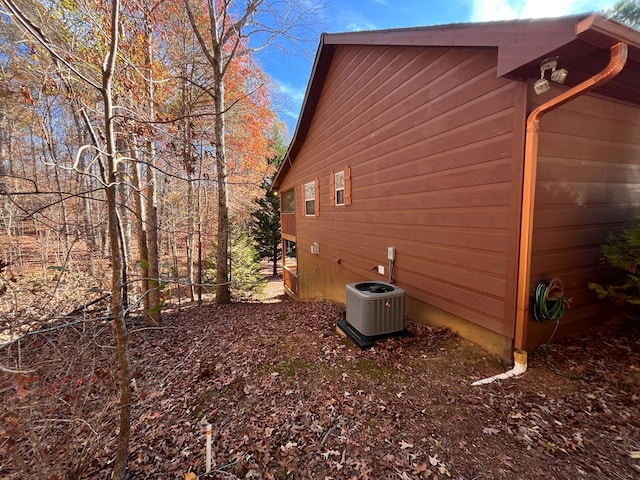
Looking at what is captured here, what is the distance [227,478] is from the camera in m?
1.98

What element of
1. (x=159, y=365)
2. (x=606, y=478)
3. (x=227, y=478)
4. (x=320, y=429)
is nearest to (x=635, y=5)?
(x=606, y=478)

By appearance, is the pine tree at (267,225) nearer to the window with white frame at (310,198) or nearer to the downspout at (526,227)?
the window with white frame at (310,198)

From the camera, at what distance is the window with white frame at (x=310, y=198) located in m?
8.65

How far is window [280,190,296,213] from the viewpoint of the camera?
1179cm

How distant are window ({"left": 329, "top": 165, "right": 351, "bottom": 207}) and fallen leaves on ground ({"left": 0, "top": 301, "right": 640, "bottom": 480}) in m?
3.54

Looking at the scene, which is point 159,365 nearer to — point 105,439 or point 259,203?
point 105,439

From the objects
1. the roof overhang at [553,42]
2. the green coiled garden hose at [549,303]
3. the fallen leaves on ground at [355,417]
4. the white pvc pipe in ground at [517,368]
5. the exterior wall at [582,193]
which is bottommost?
the fallen leaves on ground at [355,417]

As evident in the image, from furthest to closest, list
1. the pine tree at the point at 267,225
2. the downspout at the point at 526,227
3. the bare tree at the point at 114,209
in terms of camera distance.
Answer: the pine tree at the point at 267,225 → the downspout at the point at 526,227 → the bare tree at the point at 114,209

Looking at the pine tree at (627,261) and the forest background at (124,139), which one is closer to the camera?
the forest background at (124,139)

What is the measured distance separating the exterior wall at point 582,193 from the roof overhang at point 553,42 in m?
0.27

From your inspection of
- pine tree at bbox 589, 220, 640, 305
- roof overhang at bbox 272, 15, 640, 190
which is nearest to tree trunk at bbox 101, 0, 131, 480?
roof overhang at bbox 272, 15, 640, 190

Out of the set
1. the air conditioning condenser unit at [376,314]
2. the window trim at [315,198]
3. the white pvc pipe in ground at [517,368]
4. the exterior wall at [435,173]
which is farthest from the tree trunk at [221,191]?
the white pvc pipe in ground at [517,368]

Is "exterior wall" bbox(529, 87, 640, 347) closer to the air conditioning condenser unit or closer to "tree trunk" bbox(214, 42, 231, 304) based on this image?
the air conditioning condenser unit

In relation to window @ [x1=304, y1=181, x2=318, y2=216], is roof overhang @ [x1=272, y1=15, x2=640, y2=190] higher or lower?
higher
